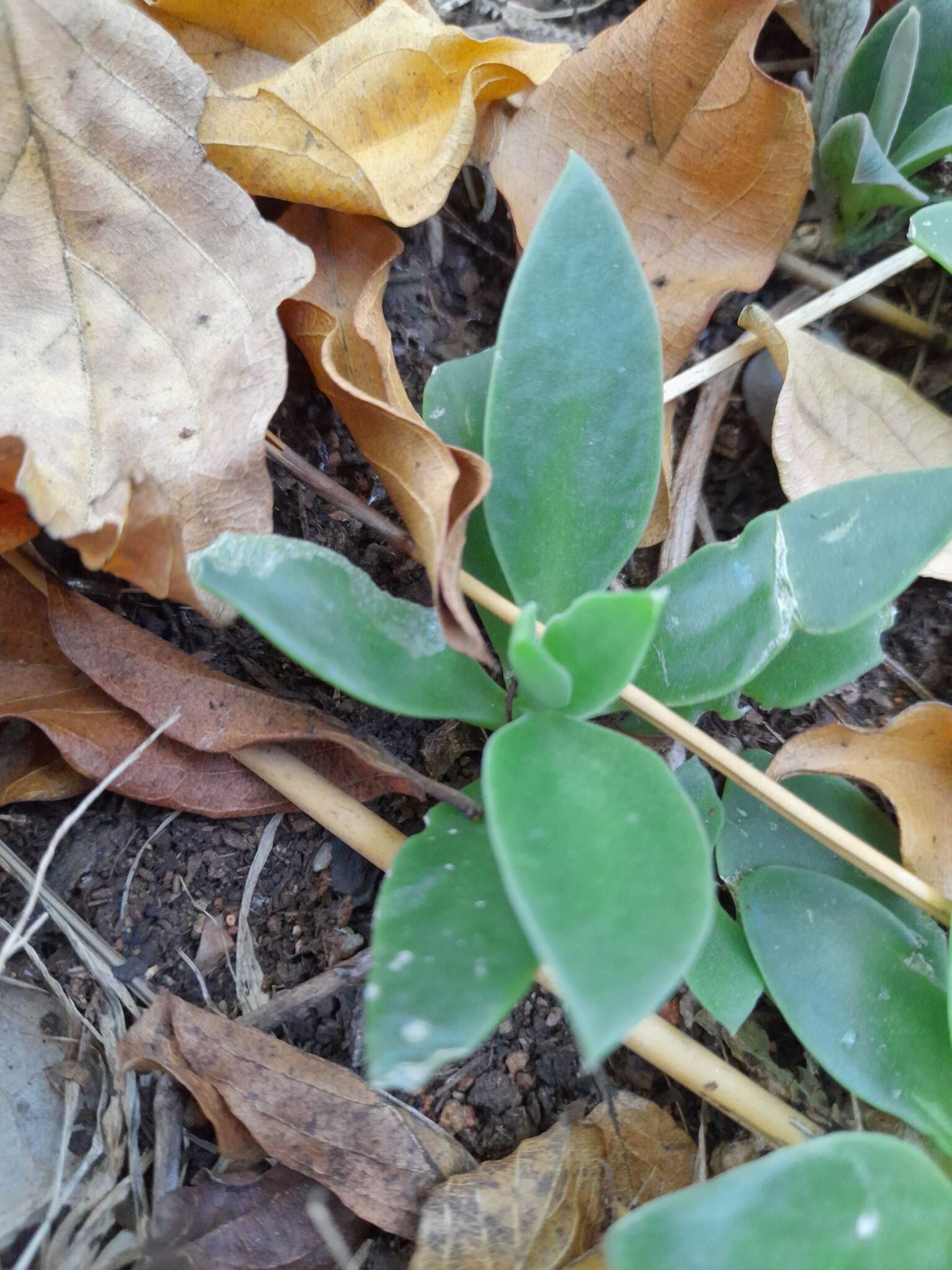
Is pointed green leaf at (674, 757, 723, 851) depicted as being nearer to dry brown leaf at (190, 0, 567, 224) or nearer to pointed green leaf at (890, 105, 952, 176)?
dry brown leaf at (190, 0, 567, 224)

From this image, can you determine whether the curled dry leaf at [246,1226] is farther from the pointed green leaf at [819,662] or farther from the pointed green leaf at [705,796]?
the pointed green leaf at [819,662]

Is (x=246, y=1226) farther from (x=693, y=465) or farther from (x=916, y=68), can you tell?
(x=916, y=68)

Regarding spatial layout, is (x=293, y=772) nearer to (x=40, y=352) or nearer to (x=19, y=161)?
(x=40, y=352)

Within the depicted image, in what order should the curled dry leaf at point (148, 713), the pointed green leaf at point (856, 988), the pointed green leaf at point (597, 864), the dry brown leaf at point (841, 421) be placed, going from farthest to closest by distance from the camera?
the dry brown leaf at point (841, 421) < the curled dry leaf at point (148, 713) < the pointed green leaf at point (856, 988) < the pointed green leaf at point (597, 864)

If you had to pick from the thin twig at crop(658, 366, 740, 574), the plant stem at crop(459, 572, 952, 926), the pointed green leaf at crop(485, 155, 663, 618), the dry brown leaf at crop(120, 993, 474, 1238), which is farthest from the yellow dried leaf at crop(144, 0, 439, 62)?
the dry brown leaf at crop(120, 993, 474, 1238)

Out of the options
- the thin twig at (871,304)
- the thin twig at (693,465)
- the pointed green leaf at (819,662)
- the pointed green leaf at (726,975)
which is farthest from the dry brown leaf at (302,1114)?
the thin twig at (871,304)

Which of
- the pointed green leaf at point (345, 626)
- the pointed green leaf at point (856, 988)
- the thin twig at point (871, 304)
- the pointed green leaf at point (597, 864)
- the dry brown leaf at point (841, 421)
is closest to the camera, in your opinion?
the pointed green leaf at point (597, 864)

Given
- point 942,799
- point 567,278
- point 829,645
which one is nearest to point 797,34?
point 567,278

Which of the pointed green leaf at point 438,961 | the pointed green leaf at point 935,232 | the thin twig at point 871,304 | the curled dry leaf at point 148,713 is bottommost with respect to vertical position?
the curled dry leaf at point 148,713

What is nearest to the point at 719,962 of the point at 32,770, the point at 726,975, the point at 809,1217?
the point at 726,975
